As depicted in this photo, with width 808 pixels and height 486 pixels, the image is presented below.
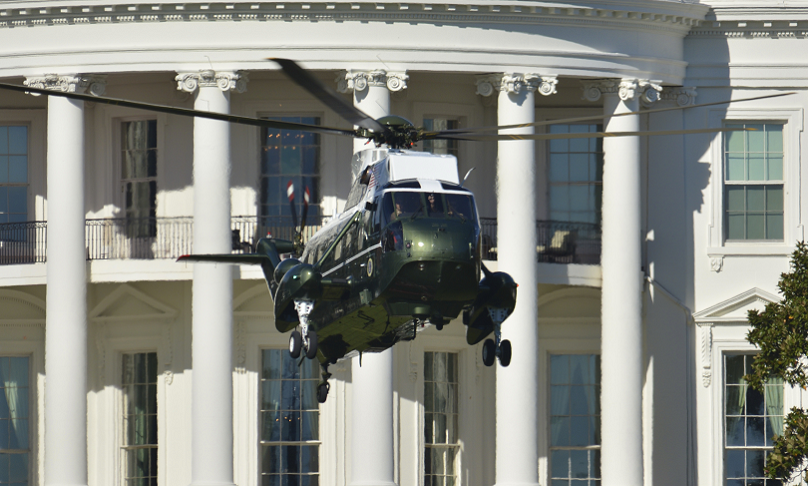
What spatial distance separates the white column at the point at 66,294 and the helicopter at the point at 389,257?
1043 cm

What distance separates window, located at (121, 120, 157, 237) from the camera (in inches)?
1549

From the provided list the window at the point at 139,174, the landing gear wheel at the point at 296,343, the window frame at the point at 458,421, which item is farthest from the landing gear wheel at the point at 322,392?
the window at the point at 139,174

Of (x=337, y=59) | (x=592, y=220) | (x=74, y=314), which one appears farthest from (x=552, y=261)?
(x=74, y=314)

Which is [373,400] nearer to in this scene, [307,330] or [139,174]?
[139,174]

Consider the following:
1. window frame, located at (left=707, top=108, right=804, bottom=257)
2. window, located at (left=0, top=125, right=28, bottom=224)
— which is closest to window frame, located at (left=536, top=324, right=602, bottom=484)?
window frame, located at (left=707, top=108, right=804, bottom=257)

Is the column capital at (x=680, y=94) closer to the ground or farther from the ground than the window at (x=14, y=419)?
farther from the ground

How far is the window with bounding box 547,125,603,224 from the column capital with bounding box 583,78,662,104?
2417 mm

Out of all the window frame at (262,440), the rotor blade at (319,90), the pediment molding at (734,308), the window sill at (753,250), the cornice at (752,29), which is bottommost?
the window frame at (262,440)

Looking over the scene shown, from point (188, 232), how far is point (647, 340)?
1031 cm

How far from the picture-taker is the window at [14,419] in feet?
133

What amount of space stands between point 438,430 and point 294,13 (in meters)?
9.96

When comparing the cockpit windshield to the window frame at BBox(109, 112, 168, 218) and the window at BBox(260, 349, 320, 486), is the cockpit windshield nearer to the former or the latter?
the window at BBox(260, 349, 320, 486)

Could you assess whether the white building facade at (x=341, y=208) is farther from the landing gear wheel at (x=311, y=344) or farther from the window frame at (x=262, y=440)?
the landing gear wheel at (x=311, y=344)

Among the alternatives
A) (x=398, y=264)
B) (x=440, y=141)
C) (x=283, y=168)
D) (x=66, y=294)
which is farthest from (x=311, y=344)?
(x=440, y=141)
